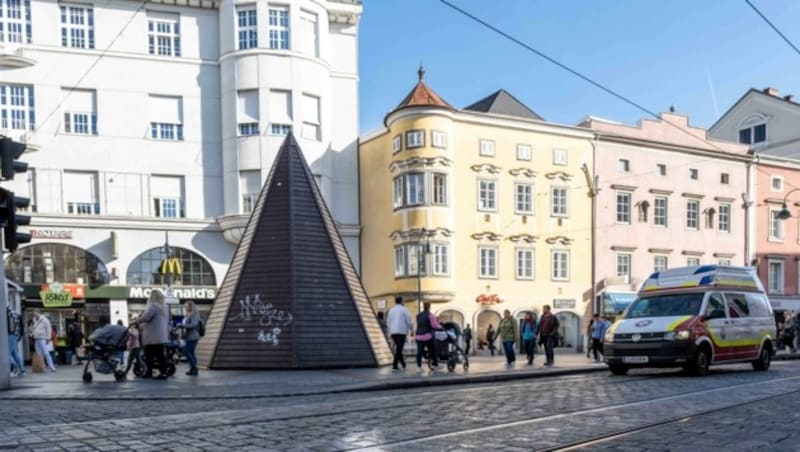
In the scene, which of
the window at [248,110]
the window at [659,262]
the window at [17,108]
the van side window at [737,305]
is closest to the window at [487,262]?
the window at [659,262]

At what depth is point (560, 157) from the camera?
37.5 m

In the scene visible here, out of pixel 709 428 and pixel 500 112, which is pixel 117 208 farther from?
pixel 709 428

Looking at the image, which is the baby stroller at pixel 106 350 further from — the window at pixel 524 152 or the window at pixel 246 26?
the window at pixel 524 152

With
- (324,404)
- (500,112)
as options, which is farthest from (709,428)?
(500,112)

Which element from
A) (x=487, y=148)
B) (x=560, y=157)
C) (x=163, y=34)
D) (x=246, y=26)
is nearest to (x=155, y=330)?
(x=246, y=26)

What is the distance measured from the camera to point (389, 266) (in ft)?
114

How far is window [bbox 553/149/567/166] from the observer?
37431mm

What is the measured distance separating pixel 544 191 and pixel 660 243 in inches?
340

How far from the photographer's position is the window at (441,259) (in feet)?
109

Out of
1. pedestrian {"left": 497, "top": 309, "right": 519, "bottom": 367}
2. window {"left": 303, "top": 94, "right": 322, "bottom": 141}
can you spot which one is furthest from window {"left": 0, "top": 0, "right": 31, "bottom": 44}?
pedestrian {"left": 497, "top": 309, "right": 519, "bottom": 367}

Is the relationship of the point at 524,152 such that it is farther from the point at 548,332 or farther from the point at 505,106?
the point at 548,332

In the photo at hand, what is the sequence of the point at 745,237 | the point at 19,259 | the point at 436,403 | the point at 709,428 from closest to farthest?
the point at 709,428
the point at 436,403
the point at 19,259
the point at 745,237

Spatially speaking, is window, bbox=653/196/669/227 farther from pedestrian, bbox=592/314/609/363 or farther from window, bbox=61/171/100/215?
window, bbox=61/171/100/215

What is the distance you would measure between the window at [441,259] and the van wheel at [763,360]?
60.7 ft
